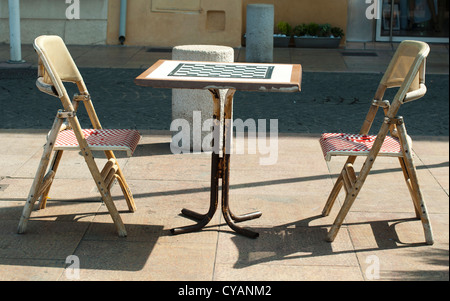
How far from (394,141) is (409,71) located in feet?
2.05

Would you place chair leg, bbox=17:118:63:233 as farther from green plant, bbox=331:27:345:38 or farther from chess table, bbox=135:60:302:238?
green plant, bbox=331:27:345:38

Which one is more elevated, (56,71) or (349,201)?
(56,71)

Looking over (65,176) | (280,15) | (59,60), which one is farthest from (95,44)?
(59,60)

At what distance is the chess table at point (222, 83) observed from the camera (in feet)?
13.2

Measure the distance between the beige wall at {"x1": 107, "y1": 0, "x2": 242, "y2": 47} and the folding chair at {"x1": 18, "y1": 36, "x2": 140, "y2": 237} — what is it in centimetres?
956

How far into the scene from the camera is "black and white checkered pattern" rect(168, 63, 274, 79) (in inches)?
170

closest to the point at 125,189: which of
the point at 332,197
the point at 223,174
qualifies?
the point at 223,174

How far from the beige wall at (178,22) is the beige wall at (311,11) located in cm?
66

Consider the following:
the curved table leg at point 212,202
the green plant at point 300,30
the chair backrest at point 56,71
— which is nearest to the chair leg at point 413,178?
the curved table leg at point 212,202

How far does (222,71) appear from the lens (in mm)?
4488

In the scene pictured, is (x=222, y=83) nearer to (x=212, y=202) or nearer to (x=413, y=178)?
(x=212, y=202)

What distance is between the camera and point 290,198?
508cm

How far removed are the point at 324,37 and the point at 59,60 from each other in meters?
10.1

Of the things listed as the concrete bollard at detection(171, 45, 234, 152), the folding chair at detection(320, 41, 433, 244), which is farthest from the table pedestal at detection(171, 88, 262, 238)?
the concrete bollard at detection(171, 45, 234, 152)
